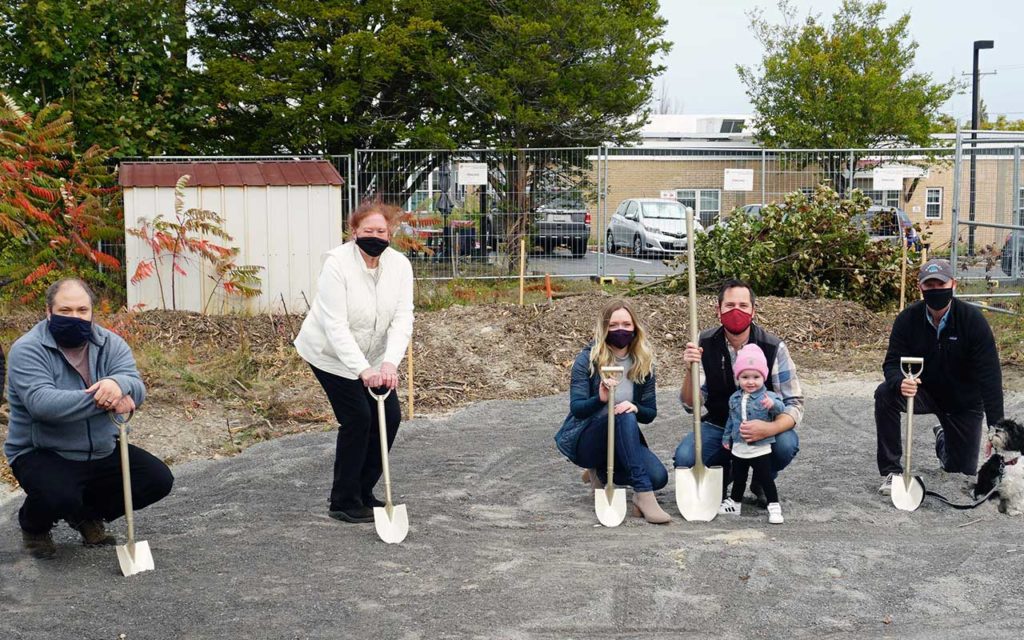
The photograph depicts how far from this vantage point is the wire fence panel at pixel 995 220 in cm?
1509

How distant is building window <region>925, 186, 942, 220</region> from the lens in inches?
850

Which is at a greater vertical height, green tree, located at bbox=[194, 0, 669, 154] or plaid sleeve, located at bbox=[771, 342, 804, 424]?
green tree, located at bbox=[194, 0, 669, 154]

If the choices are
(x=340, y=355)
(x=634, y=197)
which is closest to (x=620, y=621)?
(x=340, y=355)

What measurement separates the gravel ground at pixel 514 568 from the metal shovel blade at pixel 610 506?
0.35 ft

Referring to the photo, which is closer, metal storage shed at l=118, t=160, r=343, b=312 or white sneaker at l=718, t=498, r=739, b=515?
white sneaker at l=718, t=498, r=739, b=515

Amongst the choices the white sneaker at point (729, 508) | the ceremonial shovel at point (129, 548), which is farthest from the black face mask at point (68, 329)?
the white sneaker at point (729, 508)

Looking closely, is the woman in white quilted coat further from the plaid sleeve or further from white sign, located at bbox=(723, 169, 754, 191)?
white sign, located at bbox=(723, 169, 754, 191)

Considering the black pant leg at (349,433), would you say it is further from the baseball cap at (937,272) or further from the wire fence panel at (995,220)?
the wire fence panel at (995,220)

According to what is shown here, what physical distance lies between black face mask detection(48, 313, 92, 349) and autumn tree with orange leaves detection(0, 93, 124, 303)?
21.5 ft

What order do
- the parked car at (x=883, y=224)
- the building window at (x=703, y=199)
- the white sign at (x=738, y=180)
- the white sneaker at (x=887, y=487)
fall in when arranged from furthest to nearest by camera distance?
the building window at (x=703, y=199)
the white sign at (x=738, y=180)
the parked car at (x=883, y=224)
the white sneaker at (x=887, y=487)

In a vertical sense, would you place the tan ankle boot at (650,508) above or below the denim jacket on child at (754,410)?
below

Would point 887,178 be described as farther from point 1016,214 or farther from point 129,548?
point 129,548

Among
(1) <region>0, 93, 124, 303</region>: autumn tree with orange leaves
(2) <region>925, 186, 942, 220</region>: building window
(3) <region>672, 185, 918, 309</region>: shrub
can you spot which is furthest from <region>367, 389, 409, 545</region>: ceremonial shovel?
(2) <region>925, 186, 942, 220</region>: building window

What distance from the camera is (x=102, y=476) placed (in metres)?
5.85
